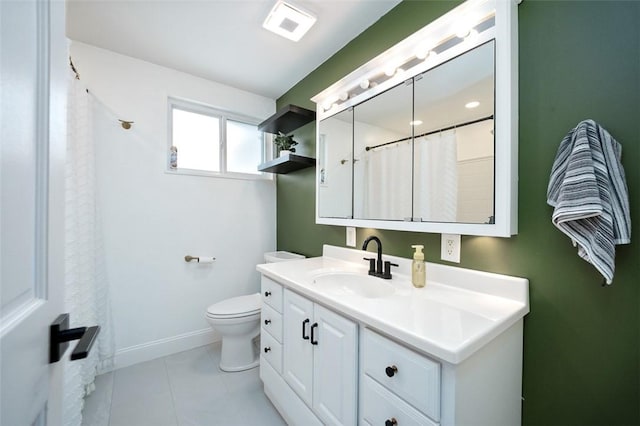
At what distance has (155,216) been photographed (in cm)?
221

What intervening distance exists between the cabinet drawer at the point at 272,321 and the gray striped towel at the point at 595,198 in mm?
1378

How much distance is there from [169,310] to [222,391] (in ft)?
2.88

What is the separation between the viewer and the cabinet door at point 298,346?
1.29 metres

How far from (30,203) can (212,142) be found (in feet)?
7.59

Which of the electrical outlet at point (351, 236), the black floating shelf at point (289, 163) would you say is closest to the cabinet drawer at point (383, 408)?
the electrical outlet at point (351, 236)

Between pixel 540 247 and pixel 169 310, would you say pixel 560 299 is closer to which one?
pixel 540 247

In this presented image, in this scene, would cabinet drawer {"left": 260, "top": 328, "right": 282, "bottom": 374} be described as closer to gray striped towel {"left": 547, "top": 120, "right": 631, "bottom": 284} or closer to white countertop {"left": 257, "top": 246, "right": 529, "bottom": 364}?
white countertop {"left": 257, "top": 246, "right": 529, "bottom": 364}

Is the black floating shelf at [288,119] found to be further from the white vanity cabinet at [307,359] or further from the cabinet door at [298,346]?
the cabinet door at [298,346]

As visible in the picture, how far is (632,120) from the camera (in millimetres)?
851

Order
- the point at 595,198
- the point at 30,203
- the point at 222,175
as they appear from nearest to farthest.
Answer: the point at 30,203, the point at 595,198, the point at 222,175

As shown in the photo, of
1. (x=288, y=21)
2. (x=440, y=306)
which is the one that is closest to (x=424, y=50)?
(x=288, y=21)

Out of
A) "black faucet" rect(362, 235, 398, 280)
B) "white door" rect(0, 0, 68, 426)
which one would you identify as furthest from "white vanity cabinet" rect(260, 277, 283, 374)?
"white door" rect(0, 0, 68, 426)

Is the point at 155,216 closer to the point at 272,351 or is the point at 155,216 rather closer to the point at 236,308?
the point at 236,308

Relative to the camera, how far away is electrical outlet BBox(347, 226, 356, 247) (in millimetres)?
1866
